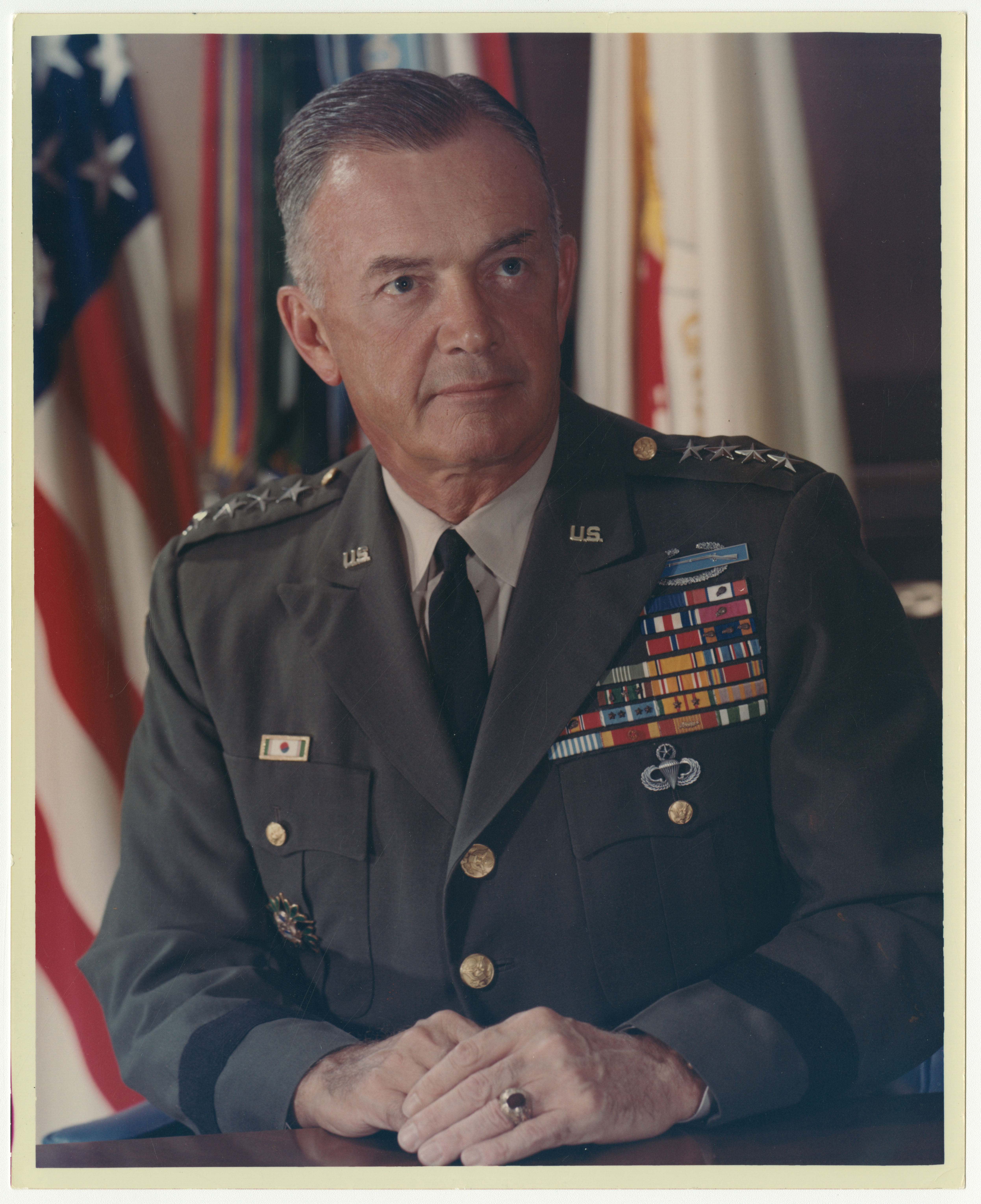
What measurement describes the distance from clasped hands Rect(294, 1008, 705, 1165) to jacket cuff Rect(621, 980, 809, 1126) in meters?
0.02

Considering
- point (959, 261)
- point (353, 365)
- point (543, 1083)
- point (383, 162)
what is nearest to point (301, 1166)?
point (543, 1083)

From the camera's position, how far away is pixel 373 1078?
142 cm

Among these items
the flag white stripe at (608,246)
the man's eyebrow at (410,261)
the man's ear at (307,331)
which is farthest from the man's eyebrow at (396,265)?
the flag white stripe at (608,246)

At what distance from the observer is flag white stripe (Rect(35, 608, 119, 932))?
161 cm

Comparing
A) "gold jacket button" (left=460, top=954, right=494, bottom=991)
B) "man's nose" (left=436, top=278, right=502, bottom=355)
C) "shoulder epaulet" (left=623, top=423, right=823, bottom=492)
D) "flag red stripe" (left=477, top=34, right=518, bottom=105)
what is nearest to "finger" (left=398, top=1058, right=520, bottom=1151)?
"gold jacket button" (left=460, top=954, right=494, bottom=991)

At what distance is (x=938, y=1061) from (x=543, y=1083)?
2.07 feet

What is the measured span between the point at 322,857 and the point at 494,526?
551 mm

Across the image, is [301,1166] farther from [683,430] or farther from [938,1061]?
[683,430]

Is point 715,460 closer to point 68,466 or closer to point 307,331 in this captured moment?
point 307,331

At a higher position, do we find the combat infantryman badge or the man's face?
the man's face

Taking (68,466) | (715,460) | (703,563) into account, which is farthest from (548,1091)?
(68,466)

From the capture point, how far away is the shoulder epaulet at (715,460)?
154 cm

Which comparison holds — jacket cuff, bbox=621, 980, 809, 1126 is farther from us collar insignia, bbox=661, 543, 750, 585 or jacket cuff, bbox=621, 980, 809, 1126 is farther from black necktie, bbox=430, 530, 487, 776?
us collar insignia, bbox=661, 543, 750, 585

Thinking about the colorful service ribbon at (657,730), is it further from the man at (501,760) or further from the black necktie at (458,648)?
the black necktie at (458,648)
